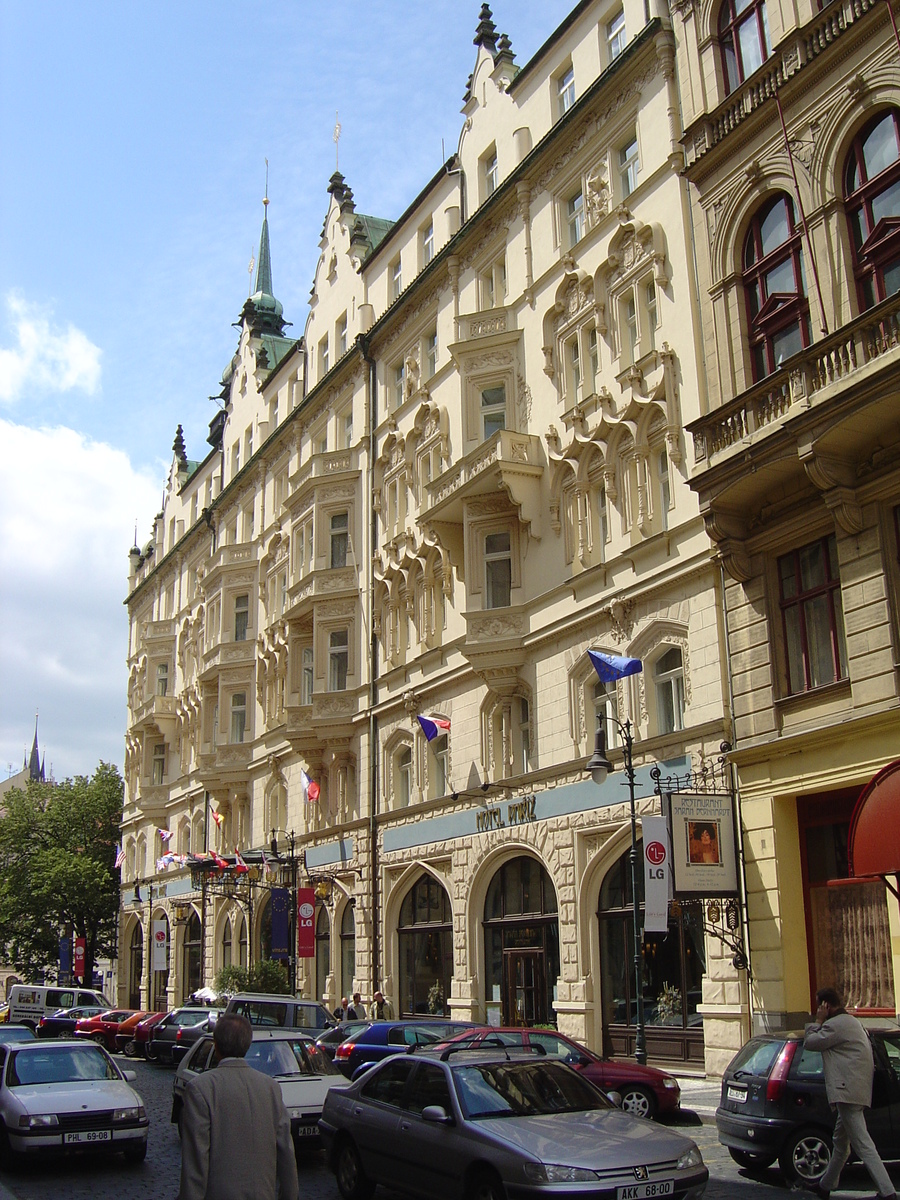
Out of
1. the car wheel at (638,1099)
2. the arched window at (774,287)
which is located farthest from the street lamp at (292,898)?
the arched window at (774,287)

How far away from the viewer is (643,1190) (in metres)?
9.58

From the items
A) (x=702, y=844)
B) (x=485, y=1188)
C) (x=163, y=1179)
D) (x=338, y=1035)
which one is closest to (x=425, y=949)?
(x=338, y=1035)

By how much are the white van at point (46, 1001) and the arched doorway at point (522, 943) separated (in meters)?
22.1

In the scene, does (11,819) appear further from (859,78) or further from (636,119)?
(859,78)

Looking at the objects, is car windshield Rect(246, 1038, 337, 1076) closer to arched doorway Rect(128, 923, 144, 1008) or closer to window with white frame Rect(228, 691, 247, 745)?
window with white frame Rect(228, 691, 247, 745)

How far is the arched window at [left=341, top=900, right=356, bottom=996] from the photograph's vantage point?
122 ft

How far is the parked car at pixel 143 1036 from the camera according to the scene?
34.9 m

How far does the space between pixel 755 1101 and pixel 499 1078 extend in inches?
141

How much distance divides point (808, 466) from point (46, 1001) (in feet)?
126

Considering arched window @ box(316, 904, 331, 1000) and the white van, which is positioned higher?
arched window @ box(316, 904, 331, 1000)

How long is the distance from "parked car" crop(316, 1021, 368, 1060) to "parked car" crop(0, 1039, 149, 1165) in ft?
18.3

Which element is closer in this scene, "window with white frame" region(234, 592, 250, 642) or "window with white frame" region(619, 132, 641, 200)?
"window with white frame" region(619, 132, 641, 200)

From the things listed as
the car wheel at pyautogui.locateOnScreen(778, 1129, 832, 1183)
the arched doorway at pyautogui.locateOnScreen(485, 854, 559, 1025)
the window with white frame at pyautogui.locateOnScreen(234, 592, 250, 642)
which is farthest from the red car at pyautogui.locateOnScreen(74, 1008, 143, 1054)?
the car wheel at pyautogui.locateOnScreen(778, 1129, 832, 1183)

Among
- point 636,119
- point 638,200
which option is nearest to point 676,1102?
point 638,200
